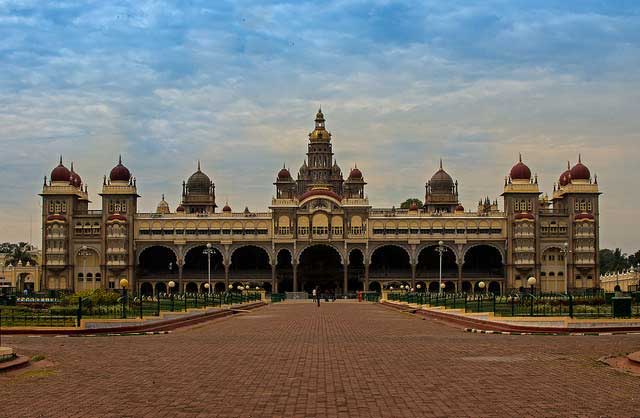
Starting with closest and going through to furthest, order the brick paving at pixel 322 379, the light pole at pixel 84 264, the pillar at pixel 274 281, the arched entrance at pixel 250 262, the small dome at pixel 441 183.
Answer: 1. the brick paving at pixel 322 379
2. the light pole at pixel 84 264
3. the pillar at pixel 274 281
4. the arched entrance at pixel 250 262
5. the small dome at pixel 441 183

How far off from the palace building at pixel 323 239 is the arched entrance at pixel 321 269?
0.14m

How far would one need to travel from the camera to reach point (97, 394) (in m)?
14.7

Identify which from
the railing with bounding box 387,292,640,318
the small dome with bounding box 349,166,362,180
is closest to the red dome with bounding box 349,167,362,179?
the small dome with bounding box 349,166,362,180

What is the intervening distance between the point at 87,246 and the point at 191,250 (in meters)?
13.2

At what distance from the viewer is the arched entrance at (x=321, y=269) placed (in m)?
116

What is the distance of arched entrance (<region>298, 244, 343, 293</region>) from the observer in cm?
11588

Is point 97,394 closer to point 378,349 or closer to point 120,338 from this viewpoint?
point 378,349

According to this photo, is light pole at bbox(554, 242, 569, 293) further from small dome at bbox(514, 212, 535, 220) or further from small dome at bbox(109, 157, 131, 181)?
small dome at bbox(109, 157, 131, 181)

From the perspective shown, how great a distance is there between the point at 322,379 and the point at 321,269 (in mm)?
99603

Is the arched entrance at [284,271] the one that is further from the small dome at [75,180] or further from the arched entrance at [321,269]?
the small dome at [75,180]

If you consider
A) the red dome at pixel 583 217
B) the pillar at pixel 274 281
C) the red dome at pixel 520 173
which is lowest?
the pillar at pixel 274 281

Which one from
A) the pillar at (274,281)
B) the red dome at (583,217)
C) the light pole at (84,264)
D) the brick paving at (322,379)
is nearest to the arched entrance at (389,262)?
the pillar at (274,281)

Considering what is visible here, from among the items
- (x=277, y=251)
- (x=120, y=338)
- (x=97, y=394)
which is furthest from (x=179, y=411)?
(x=277, y=251)

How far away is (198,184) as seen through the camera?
13075cm
